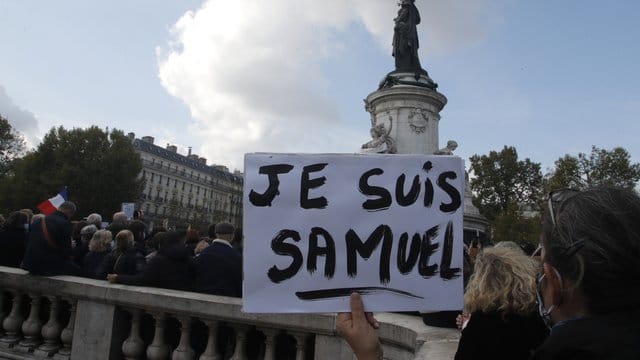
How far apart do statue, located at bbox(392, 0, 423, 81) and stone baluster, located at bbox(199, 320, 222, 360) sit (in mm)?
20153

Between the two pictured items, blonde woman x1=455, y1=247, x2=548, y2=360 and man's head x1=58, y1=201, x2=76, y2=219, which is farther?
man's head x1=58, y1=201, x2=76, y2=219

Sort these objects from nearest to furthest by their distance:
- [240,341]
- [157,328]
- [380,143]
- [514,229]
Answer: [240,341]
[157,328]
[380,143]
[514,229]

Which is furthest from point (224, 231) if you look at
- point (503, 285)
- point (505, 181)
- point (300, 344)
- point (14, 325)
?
point (505, 181)

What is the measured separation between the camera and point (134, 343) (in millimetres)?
4137

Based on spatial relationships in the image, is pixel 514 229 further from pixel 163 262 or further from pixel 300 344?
pixel 300 344

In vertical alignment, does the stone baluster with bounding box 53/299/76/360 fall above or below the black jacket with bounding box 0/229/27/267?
below

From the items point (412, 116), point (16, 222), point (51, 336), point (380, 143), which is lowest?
→ point (51, 336)

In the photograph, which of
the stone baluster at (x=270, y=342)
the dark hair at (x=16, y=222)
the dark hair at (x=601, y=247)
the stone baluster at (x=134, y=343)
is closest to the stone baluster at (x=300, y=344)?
the stone baluster at (x=270, y=342)

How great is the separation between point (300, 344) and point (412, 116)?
18619 mm

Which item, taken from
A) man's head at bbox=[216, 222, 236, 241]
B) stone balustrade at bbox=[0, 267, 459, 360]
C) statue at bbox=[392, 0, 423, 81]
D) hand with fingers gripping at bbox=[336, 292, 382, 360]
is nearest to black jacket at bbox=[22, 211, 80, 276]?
stone balustrade at bbox=[0, 267, 459, 360]

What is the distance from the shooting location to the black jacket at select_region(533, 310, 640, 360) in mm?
1124

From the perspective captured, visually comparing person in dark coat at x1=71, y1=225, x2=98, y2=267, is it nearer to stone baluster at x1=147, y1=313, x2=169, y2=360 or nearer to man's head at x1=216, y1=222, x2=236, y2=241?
man's head at x1=216, y1=222, x2=236, y2=241

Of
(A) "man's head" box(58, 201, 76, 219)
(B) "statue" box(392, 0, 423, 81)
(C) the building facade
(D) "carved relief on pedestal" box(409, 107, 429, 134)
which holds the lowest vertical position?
(A) "man's head" box(58, 201, 76, 219)

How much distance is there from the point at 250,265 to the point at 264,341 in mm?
2025
